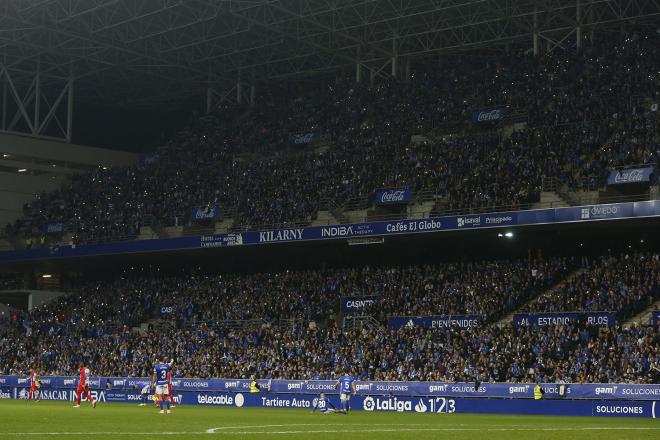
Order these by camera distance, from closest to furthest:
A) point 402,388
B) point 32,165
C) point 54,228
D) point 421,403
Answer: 1. point 421,403
2. point 402,388
3. point 54,228
4. point 32,165

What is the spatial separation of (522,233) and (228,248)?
17.2 m

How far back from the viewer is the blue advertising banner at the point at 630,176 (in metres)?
46.6

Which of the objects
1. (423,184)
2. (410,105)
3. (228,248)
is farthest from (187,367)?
(410,105)

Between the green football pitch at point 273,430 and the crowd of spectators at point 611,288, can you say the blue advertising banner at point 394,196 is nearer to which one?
the crowd of spectators at point 611,288

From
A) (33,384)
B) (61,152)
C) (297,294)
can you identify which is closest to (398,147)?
(297,294)

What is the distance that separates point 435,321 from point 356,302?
622 cm

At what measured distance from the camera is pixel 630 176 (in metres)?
47.2

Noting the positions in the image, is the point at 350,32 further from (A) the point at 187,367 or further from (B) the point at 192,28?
(A) the point at 187,367

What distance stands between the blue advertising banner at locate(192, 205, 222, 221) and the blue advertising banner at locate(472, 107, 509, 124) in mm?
16175

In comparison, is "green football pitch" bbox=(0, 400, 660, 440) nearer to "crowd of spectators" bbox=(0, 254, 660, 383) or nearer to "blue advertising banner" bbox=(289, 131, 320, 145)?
"crowd of spectators" bbox=(0, 254, 660, 383)

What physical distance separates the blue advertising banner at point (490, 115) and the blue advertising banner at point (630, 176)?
10.7m

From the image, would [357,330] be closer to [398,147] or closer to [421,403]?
[421,403]

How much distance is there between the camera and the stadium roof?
197ft

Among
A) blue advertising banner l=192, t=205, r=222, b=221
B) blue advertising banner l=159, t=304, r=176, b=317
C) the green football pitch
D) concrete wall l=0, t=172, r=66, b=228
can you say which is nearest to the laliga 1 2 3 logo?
the green football pitch
